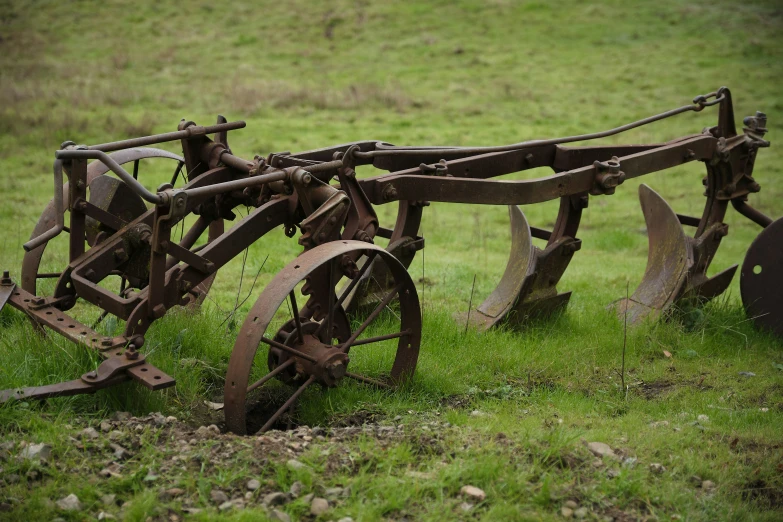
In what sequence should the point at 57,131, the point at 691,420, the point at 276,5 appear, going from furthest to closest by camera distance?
1. the point at 276,5
2. the point at 57,131
3. the point at 691,420

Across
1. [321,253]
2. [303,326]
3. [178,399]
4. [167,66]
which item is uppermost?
[167,66]

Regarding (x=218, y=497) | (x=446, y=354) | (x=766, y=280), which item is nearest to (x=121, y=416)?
(x=218, y=497)

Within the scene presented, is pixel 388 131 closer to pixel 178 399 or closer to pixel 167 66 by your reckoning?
pixel 167 66

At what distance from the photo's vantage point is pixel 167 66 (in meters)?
16.2

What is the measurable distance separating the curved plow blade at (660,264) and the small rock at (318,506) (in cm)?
315

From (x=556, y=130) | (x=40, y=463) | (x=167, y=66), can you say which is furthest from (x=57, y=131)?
(x=40, y=463)

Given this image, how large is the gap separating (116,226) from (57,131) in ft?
24.8

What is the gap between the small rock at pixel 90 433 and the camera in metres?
3.34

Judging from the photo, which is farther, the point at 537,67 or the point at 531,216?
the point at 537,67

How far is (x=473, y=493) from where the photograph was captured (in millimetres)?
3148

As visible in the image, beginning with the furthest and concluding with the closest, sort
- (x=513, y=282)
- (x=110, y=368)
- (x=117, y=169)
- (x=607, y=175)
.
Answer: (x=513, y=282)
(x=607, y=175)
(x=110, y=368)
(x=117, y=169)

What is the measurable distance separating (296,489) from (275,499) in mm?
96

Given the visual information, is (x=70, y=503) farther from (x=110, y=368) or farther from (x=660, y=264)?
(x=660, y=264)

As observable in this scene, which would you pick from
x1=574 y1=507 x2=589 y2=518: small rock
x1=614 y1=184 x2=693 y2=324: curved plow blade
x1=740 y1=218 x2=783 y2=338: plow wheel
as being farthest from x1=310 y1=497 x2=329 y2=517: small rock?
x1=740 y1=218 x2=783 y2=338: plow wheel
